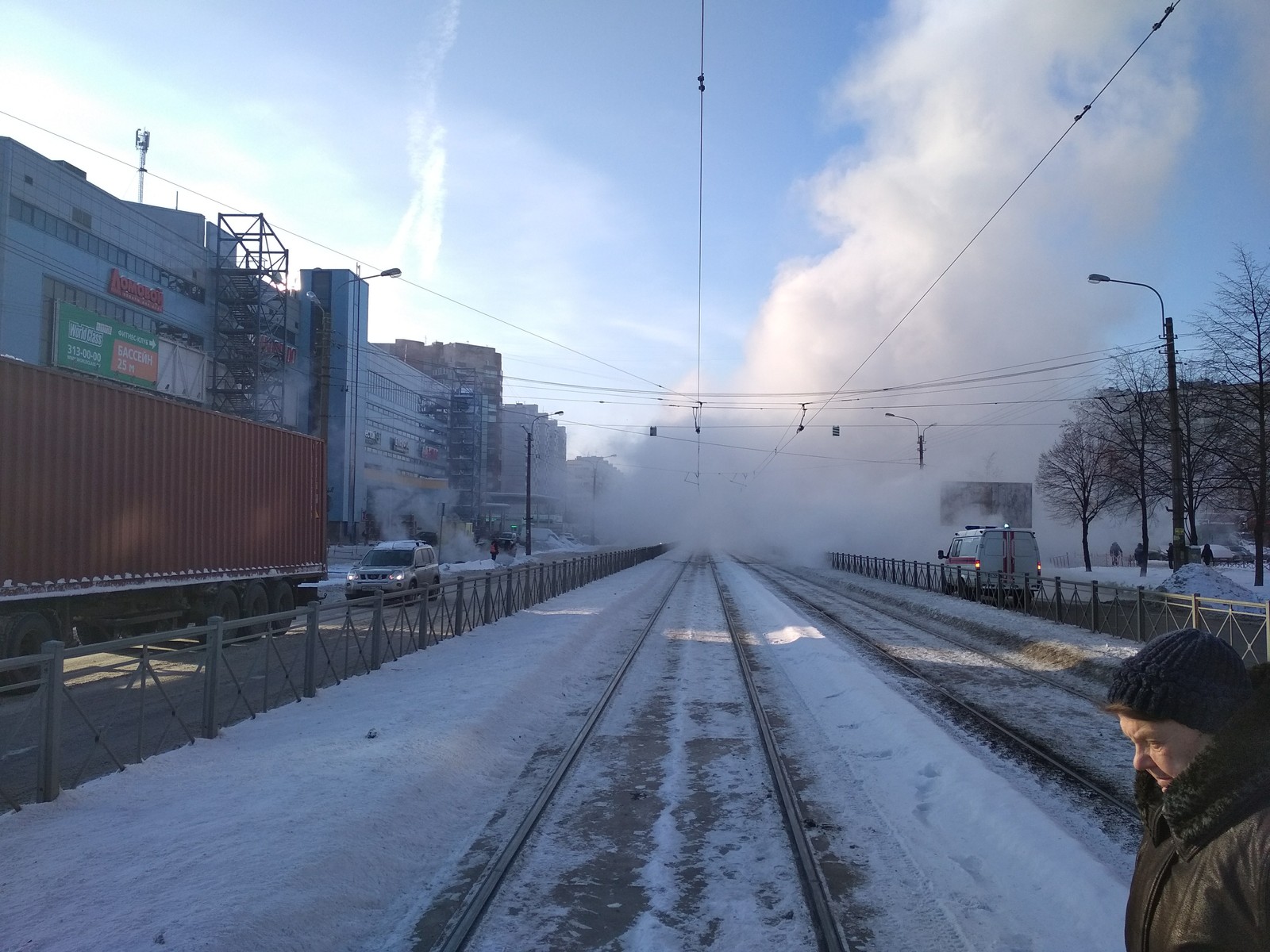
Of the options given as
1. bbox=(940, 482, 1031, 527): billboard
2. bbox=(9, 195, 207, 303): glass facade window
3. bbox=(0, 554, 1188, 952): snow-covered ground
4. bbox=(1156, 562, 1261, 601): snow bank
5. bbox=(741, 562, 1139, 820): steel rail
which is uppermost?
bbox=(9, 195, 207, 303): glass facade window

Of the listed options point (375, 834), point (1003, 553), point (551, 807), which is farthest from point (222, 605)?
point (1003, 553)

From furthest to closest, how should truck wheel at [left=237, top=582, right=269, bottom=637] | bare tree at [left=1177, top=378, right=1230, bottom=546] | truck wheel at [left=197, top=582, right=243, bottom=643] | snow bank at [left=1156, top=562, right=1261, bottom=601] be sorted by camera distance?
bare tree at [left=1177, top=378, right=1230, bottom=546] → snow bank at [left=1156, top=562, right=1261, bottom=601] → truck wheel at [left=237, top=582, right=269, bottom=637] → truck wheel at [left=197, top=582, right=243, bottom=643]

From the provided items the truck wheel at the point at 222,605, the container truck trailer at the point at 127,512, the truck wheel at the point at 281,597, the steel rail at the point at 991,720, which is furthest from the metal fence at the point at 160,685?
the steel rail at the point at 991,720

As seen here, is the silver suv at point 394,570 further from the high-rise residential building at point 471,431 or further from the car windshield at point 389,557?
the high-rise residential building at point 471,431

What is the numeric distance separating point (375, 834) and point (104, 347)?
3827cm

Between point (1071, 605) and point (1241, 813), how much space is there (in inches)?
782

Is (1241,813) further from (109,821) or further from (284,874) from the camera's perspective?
(109,821)

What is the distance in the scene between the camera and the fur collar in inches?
60.0

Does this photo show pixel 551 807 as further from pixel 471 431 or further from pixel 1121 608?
pixel 471 431

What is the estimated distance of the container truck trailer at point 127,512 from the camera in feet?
35.8

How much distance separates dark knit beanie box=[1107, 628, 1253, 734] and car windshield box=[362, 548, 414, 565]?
76.7 feet

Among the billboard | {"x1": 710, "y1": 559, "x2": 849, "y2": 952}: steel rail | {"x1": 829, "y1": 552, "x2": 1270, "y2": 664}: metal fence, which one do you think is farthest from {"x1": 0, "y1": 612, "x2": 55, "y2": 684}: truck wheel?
the billboard

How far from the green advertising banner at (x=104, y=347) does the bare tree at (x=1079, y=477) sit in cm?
4509

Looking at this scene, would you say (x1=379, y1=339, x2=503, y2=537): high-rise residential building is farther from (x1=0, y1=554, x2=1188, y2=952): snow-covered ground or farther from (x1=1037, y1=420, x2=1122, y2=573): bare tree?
(x1=0, y1=554, x2=1188, y2=952): snow-covered ground
